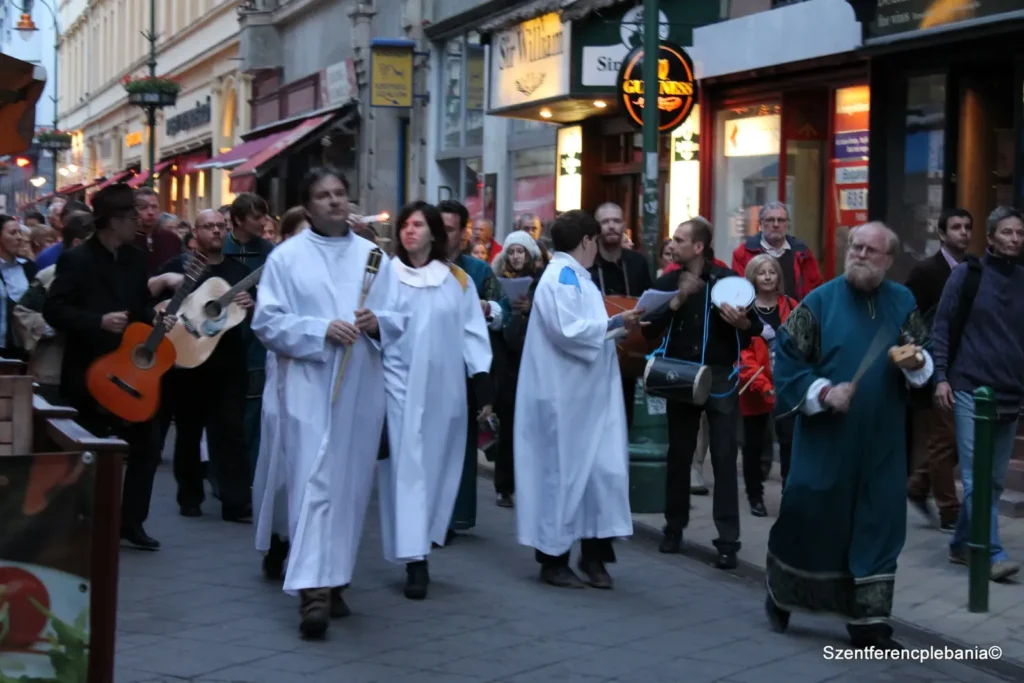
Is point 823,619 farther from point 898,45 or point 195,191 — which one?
point 195,191

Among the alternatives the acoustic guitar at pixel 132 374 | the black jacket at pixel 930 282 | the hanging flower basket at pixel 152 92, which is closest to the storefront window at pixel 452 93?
the hanging flower basket at pixel 152 92

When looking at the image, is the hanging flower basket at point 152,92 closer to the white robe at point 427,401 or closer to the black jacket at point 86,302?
the black jacket at point 86,302

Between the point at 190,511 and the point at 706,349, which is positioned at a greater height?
the point at 706,349

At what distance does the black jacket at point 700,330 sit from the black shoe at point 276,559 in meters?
2.32

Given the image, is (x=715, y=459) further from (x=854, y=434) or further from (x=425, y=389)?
(x=854, y=434)

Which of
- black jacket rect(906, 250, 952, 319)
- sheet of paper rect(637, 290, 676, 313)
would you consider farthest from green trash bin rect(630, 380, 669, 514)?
sheet of paper rect(637, 290, 676, 313)

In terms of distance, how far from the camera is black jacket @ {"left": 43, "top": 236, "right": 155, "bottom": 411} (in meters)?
8.91

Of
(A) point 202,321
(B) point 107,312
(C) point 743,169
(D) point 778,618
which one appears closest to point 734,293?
(D) point 778,618

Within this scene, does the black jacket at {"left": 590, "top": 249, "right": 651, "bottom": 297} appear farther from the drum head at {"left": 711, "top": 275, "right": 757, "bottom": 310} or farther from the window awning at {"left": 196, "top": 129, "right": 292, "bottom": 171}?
the window awning at {"left": 196, "top": 129, "right": 292, "bottom": 171}

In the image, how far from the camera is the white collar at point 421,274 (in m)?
8.27

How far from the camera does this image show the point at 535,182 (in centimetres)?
2170

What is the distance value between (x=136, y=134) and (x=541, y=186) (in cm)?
3361

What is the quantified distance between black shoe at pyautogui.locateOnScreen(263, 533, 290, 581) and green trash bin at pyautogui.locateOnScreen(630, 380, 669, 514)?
10.2 ft

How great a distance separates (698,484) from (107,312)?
457 centimetres
